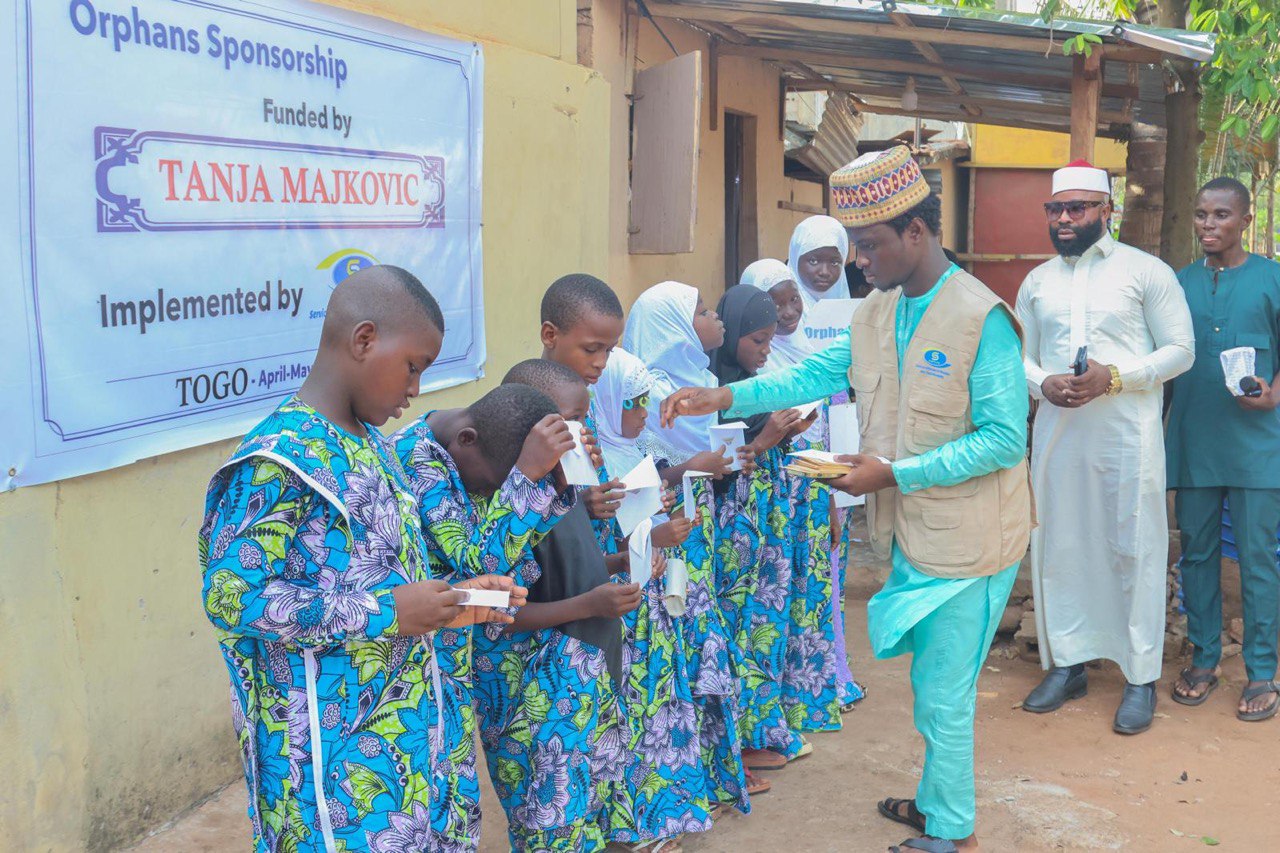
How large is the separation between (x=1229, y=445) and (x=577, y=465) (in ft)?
11.7

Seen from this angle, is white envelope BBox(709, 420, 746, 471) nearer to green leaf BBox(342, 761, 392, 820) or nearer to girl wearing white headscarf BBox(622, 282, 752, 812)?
girl wearing white headscarf BBox(622, 282, 752, 812)

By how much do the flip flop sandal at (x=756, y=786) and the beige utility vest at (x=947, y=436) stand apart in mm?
1212

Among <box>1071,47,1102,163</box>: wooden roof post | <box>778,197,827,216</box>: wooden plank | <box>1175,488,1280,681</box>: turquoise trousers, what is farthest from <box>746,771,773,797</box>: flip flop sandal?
<box>778,197,827,216</box>: wooden plank

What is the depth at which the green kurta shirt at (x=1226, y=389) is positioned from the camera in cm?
503

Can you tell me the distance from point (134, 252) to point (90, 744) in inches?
56.1

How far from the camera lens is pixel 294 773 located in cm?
214

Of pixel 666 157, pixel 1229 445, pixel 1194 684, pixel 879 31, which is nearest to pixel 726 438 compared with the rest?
pixel 1229 445

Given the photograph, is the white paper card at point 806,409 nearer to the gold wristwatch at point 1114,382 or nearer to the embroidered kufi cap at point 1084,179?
the gold wristwatch at point 1114,382

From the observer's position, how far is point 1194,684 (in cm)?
528

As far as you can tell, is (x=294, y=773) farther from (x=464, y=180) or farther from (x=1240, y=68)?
(x=1240, y=68)

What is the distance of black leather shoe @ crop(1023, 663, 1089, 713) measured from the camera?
5191mm

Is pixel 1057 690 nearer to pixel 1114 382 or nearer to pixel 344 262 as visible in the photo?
pixel 1114 382

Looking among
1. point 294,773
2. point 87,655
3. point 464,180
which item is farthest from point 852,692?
point 294,773

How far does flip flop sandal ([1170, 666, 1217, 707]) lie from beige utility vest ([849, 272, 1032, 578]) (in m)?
2.31
